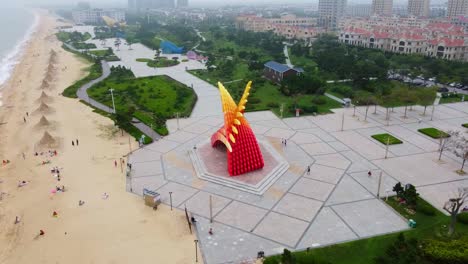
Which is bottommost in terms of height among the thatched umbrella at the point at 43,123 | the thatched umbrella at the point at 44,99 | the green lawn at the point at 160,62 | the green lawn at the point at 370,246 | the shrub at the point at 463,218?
the green lawn at the point at 370,246

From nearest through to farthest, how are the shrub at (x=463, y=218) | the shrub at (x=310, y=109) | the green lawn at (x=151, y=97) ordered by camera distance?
the shrub at (x=463, y=218) < the green lawn at (x=151, y=97) < the shrub at (x=310, y=109)

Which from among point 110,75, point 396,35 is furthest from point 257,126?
point 396,35

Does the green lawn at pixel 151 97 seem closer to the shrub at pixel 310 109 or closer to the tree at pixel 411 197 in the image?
the shrub at pixel 310 109

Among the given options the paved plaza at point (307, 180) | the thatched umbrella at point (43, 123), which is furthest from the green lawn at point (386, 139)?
the thatched umbrella at point (43, 123)

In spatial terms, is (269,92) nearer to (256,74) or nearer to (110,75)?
(256,74)

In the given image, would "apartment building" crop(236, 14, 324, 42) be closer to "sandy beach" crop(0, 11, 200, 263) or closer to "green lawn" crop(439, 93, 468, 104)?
"green lawn" crop(439, 93, 468, 104)

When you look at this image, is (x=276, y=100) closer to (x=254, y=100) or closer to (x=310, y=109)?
(x=254, y=100)
